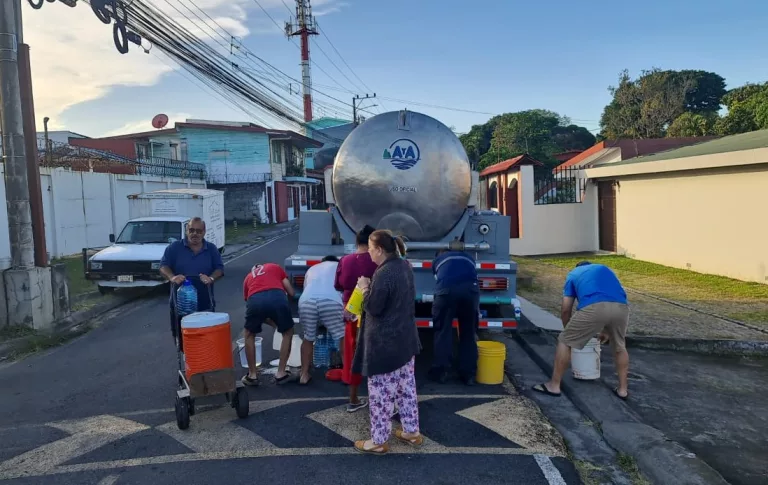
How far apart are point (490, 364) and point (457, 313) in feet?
2.09

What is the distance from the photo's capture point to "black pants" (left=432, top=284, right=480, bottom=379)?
6.10 meters

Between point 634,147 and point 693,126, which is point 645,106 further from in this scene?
point 634,147

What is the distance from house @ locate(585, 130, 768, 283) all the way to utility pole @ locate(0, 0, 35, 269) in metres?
12.7

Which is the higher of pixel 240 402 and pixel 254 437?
pixel 240 402

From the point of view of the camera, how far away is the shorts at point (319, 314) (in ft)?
19.6

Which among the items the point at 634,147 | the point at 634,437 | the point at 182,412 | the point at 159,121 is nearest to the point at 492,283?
the point at 634,437

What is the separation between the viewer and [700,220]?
1356 cm

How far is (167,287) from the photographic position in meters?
12.9

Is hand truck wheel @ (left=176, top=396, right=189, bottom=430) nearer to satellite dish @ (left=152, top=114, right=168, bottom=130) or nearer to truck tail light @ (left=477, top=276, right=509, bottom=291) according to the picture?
truck tail light @ (left=477, top=276, right=509, bottom=291)

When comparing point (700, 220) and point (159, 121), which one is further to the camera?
point (159, 121)

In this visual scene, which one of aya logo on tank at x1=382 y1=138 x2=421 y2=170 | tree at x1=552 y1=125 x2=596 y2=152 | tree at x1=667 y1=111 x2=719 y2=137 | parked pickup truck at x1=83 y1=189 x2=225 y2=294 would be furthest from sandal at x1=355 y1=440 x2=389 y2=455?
tree at x1=552 y1=125 x2=596 y2=152

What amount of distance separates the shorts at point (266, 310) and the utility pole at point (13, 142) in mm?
4969

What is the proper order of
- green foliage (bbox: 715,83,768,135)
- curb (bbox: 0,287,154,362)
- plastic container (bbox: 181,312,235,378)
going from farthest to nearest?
green foliage (bbox: 715,83,768,135)
curb (bbox: 0,287,154,362)
plastic container (bbox: 181,312,235,378)

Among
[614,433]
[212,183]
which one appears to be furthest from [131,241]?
[212,183]
